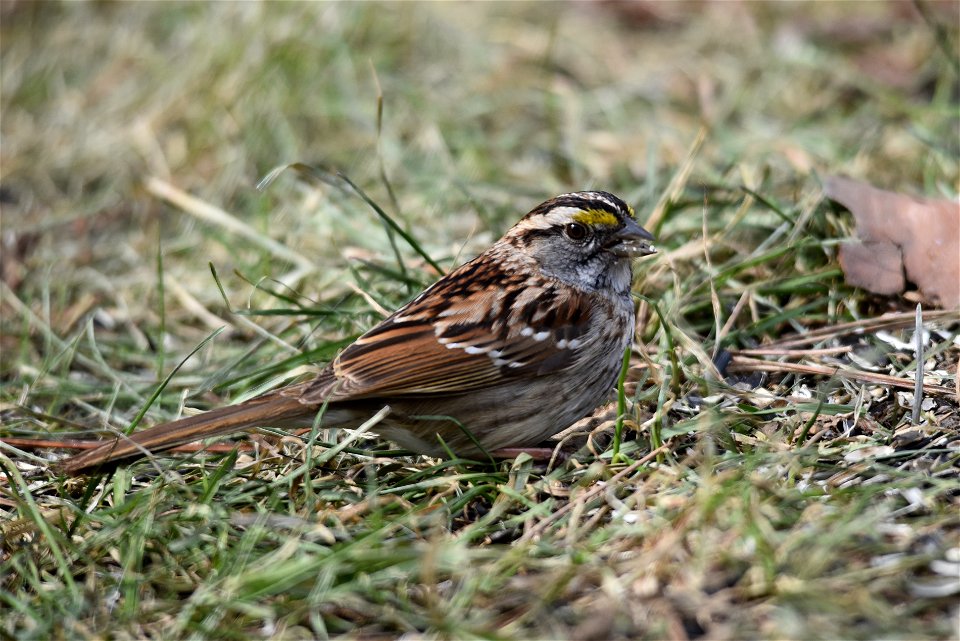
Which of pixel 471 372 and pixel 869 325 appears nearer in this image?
pixel 471 372

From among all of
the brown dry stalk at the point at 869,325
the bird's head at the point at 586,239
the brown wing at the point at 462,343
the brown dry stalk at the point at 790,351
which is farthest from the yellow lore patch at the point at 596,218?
the brown dry stalk at the point at 869,325

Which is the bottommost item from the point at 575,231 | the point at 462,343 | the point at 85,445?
the point at 85,445

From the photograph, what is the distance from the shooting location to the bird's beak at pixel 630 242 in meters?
3.57

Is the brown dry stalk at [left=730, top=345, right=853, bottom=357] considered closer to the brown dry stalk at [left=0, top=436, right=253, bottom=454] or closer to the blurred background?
the blurred background

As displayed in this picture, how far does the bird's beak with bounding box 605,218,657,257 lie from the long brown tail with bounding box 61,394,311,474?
1071 mm

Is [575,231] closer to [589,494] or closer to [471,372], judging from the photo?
[471,372]

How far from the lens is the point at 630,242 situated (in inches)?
142

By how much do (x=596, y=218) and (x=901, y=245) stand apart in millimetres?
1086

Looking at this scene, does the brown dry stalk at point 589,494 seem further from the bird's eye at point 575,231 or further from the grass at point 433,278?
the bird's eye at point 575,231

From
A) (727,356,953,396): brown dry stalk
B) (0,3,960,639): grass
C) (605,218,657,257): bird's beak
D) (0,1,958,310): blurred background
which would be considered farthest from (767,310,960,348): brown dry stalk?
(0,1,958,310): blurred background

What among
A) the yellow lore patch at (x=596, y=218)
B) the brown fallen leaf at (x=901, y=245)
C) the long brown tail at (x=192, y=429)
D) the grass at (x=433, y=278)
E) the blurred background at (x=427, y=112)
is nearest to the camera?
the grass at (x=433, y=278)

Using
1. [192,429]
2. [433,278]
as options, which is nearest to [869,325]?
[433,278]

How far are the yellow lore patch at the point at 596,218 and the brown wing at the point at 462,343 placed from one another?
0.23 metres

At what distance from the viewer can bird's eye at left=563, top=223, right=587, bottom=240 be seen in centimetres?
362
